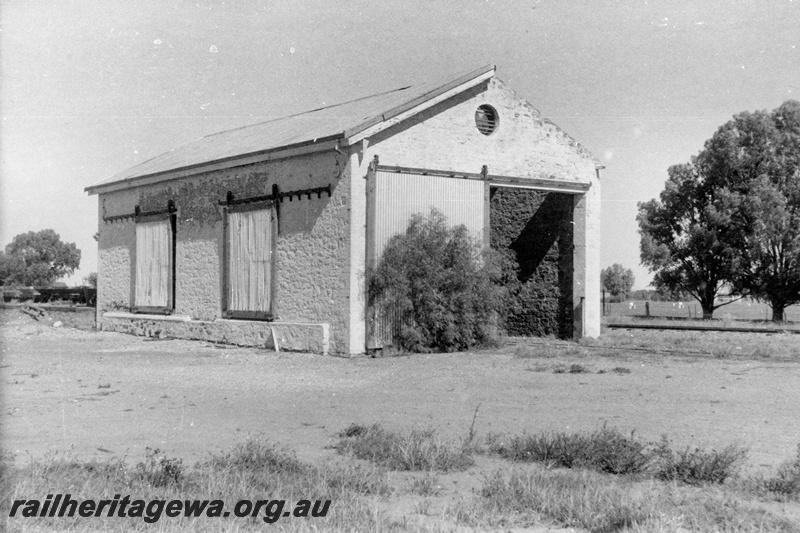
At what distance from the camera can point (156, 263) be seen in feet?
82.4

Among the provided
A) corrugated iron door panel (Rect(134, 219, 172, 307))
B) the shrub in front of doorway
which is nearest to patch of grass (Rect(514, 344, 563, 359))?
the shrub in front of doorway

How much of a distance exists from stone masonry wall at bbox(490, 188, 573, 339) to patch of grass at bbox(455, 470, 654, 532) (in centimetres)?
1629

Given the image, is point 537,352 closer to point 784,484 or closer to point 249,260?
point 249,260

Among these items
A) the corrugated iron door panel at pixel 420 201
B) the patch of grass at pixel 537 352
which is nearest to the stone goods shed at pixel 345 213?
the corrugated iron door panel at pixel 420 201

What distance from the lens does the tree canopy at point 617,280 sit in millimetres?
105062

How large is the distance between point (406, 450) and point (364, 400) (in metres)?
4.14

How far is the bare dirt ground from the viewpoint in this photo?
8609 mm

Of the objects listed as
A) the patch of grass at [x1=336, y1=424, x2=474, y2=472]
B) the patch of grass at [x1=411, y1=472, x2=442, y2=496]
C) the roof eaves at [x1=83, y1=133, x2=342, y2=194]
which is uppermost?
the roof eaves at [x1=83, y1=133, x2=342, y2=194]

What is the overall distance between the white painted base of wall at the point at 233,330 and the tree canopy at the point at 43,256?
5556 centimetres

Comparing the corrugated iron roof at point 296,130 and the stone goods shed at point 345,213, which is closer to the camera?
the stone goods shed at point 345,213

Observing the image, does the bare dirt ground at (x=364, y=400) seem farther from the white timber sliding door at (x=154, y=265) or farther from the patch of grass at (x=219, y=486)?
the white timber sliding door at (x=154, y=265)

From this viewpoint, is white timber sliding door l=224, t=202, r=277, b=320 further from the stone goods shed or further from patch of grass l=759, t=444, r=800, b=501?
patch of grass l=759, t=444, r=800, b=501

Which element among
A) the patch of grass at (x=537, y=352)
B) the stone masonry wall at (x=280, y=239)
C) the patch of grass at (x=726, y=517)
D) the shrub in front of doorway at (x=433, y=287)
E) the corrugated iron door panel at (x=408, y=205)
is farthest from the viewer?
the stone masonry wall at (x=280, y=239)

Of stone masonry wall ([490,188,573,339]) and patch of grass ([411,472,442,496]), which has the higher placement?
stone masonry wall ([490,188,573,339])
